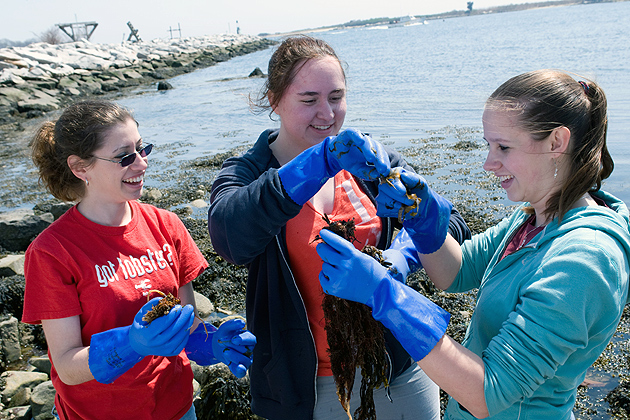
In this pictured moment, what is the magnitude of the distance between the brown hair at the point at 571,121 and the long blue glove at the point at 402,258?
2.34ft

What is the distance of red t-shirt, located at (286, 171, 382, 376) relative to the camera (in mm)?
2334

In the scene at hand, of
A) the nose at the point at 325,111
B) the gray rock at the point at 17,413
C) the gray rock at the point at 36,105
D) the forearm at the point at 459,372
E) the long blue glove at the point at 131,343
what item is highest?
the nose at the point at 325,111

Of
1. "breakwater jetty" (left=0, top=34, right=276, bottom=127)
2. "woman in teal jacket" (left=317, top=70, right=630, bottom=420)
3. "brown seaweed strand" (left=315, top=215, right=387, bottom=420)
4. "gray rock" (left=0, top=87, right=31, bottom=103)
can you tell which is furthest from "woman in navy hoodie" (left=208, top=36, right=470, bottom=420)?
"gray rock" (left=0, top=87, right=31, bottom=103)

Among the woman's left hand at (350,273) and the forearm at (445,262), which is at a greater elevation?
the woman's left hand at (350,273)

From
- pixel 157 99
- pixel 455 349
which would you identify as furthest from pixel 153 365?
pixel 157 99

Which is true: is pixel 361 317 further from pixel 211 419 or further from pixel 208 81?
pixel 208 81

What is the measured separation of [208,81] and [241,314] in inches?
1021

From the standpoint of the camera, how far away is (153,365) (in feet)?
7.84

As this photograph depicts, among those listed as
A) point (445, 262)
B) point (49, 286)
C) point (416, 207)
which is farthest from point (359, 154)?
point (49, 286)

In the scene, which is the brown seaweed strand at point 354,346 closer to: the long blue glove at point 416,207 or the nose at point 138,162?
the long blue glove at point 416,207

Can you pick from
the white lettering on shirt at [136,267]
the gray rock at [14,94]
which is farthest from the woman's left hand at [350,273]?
the gray rock at [14,94]

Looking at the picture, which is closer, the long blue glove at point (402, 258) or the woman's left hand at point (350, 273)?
the woman's left hand at point (350, 273)

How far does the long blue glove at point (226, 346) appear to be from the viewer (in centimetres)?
235

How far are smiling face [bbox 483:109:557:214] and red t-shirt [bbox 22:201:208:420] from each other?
1773 millimetres
